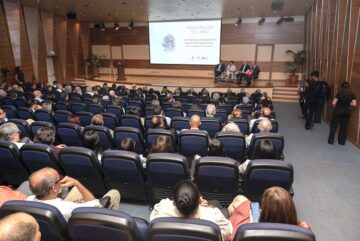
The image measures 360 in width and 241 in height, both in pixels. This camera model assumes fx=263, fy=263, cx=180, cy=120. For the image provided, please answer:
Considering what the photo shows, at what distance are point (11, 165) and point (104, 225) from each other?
2440 millimetres

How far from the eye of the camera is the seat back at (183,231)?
1471 millimetres

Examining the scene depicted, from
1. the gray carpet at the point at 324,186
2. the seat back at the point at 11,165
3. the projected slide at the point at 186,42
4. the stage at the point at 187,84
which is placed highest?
the projected slide at the point at 186,42

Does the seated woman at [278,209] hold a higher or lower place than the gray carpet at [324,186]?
higher

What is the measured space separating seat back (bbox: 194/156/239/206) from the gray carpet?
87 centimetres

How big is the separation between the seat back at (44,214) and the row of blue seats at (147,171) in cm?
116

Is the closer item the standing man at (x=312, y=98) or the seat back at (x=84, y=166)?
the seat back at (x=84, y=166)

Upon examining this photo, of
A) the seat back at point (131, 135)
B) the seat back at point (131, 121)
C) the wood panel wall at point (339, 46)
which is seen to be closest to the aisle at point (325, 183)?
the wood panel wall at point (339, 46)

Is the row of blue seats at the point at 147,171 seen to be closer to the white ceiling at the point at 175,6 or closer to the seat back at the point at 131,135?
the seat back at the point at 131,135

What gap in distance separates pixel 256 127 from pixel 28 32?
12.6m

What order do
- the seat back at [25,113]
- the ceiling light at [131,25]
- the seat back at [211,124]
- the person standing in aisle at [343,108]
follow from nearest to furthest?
1. the seat back at [211,124]
2. the seat back at [25,113]
3. the person standing in aisle at [343,108]
4. the ceiling light at [131,25]

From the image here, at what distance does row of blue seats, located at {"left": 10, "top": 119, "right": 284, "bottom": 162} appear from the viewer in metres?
3.79

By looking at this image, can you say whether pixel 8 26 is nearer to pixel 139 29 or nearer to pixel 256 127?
pixel 139 29

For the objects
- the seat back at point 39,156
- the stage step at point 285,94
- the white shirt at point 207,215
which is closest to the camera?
the white shirt at point 207,215

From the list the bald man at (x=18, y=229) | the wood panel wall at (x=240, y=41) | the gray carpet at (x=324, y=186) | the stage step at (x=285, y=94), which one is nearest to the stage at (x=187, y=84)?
the stage step at (x=285, y=94)
